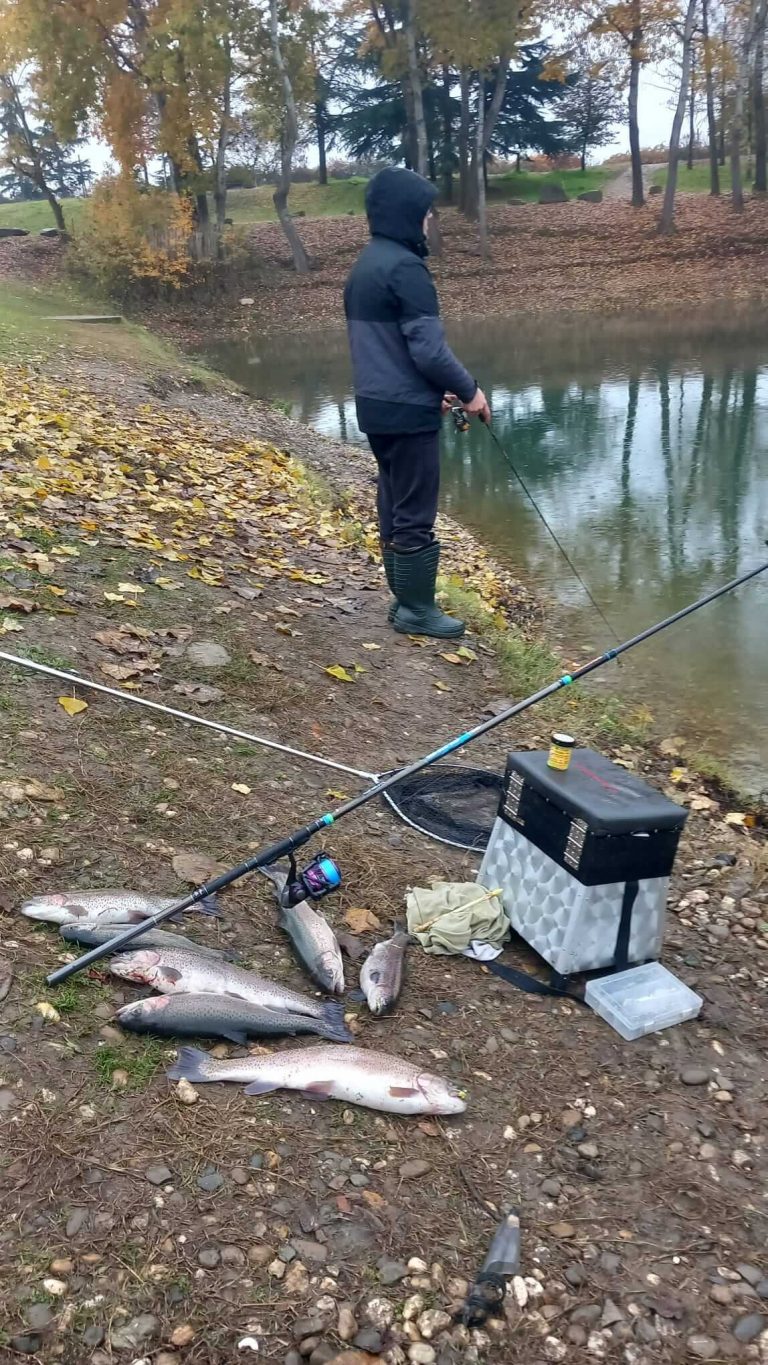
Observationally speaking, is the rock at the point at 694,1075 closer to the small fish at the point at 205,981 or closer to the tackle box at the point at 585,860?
the tackle box at the point at 585,860

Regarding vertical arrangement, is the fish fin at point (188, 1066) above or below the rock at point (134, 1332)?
above

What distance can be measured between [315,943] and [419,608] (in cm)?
350

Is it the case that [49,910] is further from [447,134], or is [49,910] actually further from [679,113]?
[447,134]

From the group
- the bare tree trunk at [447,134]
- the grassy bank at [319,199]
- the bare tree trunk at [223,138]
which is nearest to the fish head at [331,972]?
the bare tree trunk at [223,138]

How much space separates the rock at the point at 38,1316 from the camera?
6.54 feet

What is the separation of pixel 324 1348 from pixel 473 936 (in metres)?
1.47

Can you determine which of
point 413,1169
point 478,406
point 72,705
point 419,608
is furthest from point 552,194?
point 413,1169

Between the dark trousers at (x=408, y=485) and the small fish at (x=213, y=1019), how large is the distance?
3638mm

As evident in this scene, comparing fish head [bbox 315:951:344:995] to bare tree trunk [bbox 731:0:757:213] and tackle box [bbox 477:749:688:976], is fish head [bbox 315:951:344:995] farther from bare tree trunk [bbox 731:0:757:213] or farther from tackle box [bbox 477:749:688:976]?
bare tree trunk [bbox 731:0:757:213]

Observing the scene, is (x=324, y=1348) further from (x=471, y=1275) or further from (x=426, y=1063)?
(x=426, y=1063)

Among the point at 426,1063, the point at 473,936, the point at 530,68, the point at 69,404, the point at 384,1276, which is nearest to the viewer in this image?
the point at 384,1276

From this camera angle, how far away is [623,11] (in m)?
30.4

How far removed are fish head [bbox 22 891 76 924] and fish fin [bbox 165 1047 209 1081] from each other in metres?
0.61

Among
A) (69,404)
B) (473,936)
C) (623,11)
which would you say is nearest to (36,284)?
(623,11)
